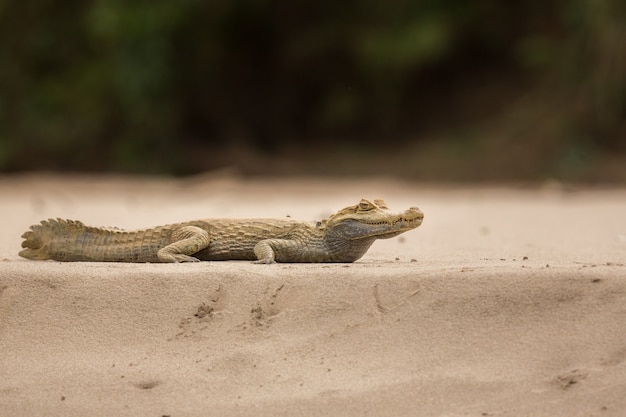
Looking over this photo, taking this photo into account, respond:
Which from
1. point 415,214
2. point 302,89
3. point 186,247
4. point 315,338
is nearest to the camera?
point 315,338

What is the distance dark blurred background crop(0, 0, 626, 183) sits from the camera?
2273cm

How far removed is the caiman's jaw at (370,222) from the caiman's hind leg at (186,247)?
32.3 inches

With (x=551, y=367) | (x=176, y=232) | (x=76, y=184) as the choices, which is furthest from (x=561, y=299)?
(x=76, y=184)

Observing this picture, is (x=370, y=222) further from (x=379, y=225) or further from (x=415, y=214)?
(x=415, y=214)

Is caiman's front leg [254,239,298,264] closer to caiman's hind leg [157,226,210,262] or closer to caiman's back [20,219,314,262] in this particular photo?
caiman's back [20,219,314,262]

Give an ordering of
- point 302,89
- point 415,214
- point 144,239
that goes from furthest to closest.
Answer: point 302,89
point 144,239
point 415,214

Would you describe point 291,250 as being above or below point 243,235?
below

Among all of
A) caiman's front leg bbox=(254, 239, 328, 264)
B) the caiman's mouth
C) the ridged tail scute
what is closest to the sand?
the caiman's mouth

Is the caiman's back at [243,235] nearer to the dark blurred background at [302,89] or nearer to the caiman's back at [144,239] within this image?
the caiman's back at [144,239]

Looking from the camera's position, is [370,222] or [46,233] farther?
[46,233]

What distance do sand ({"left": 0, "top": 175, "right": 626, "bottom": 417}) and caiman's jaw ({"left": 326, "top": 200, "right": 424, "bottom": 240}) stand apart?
23 cm

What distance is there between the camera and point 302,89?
26562 mm

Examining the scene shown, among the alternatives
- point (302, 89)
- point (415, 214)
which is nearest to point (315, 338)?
point (415, 214)

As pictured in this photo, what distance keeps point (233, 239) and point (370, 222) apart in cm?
91
